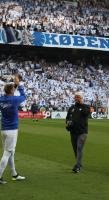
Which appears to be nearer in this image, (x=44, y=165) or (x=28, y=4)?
(x=44, y=165)

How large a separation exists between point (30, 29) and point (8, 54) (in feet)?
13.8

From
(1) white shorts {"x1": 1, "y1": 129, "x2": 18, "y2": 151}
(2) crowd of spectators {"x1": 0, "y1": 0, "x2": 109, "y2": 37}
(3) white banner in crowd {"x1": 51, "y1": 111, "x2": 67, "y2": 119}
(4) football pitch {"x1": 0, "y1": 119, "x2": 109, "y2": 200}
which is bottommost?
(3) white banner in crowd {"x1": 51, "y1": 111, "x2": 67, "y2": 119}

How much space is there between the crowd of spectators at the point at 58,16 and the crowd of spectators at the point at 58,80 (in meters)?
4.02

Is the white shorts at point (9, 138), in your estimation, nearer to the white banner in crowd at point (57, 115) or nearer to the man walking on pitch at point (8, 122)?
the man walking on pitch at point (8, 122)

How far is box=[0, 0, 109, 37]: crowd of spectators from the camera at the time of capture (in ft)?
179

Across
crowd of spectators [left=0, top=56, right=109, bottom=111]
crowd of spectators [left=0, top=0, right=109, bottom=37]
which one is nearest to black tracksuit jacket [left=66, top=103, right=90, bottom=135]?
crowd of spectators [left=0, top=56, right=109, bottom=111]

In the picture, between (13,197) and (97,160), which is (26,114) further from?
(13,197)

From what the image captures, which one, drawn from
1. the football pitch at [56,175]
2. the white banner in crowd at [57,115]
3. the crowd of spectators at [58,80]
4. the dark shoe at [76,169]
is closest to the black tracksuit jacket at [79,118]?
the dark shoe at [76,169]

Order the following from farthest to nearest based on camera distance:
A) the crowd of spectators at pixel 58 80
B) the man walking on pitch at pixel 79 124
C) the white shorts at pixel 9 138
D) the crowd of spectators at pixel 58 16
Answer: the crowd of spectators at pixel 58 16, the crowd of spectators at pixel 58 80, the man walking on pitch at pixel 79 124, the white shorts at pixel 9 138

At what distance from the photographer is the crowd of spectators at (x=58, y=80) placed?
54.0m

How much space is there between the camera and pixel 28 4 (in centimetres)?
5809

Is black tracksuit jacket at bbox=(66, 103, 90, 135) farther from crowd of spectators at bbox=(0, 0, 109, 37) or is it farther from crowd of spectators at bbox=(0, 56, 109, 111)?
crowd of spectators at bbox=(0, 0, 109, 37)

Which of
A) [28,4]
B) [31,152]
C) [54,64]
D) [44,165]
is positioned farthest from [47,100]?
[44,165]

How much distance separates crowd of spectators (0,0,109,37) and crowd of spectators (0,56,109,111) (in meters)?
4.02
